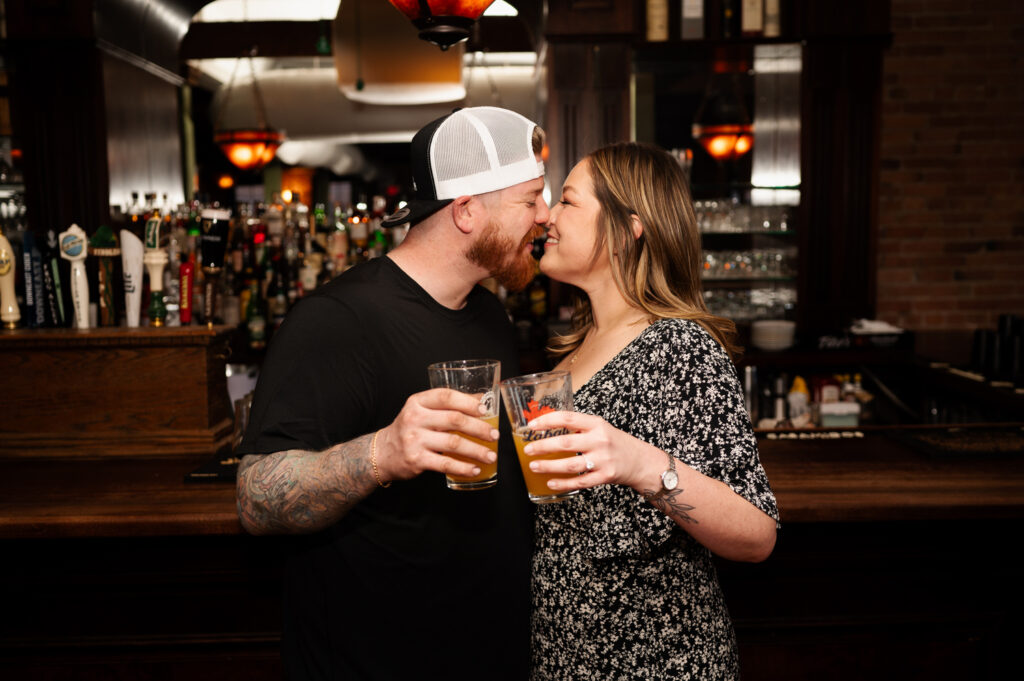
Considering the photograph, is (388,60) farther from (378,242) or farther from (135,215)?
(135,215)

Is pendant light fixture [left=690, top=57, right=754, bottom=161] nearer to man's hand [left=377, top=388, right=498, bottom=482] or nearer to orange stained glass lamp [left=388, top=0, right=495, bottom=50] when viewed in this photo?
orange stained glass lamp [left=388, top=0, right=495, bottom=50]

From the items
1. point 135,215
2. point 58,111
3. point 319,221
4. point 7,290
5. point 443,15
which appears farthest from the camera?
point 319,221

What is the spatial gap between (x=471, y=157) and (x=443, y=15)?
1159 millimetres

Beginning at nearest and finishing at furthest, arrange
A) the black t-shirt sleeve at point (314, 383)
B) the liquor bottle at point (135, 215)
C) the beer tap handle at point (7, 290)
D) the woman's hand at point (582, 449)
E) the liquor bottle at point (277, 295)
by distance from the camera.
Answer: the woman's hand at point (582, 449)
the black t-shirt sleeve at point (314, 383)
the beer tap handle at point (7, 290)
the liquor bottle at point (135, 215)
the liquor bottle at point (277, 295)

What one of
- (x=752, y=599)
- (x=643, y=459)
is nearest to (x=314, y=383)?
(x=643, y=459)

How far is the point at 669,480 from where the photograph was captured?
4.33 feet

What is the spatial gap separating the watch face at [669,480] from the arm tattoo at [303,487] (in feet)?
1.52

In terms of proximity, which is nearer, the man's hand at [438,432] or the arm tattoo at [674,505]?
the man's hand at [438,432]

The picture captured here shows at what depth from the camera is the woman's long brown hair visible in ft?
5.80

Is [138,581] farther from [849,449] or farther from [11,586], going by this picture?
[849,449]

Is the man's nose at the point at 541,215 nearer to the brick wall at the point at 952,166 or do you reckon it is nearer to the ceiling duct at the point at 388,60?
the brick wall at the point at 952,166

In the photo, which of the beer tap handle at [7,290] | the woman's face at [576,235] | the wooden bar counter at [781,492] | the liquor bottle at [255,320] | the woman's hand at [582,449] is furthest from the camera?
the liquor bottle at [255,320]

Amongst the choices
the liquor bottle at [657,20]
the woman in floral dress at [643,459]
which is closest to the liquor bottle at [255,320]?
the liquor bottle at [657,20]

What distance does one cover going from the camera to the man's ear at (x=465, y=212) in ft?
5.53
